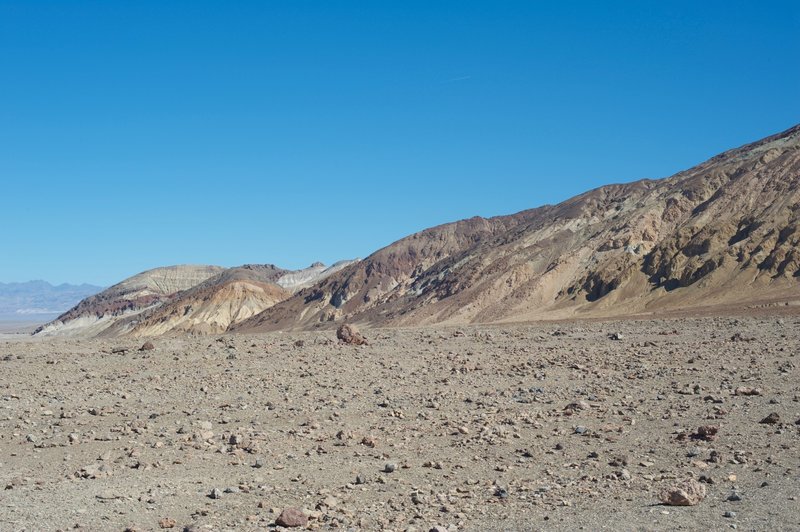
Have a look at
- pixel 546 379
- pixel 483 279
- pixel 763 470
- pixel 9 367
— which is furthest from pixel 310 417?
pixel 483 279

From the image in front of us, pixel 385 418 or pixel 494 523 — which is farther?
pixel 385 418

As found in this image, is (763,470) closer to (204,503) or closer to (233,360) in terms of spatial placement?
(204,503)

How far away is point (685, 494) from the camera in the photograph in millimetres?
8523

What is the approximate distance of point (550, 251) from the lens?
89.9 metres

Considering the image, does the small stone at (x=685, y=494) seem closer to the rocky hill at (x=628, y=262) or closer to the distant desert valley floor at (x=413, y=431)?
the distant desert valley floor at (x=413, y=431)

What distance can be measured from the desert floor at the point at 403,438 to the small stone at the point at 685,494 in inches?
7.1

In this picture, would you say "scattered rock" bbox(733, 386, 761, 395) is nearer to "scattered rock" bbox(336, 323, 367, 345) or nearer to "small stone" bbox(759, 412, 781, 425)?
"small stone" bbox(759, 412, 781, 425)

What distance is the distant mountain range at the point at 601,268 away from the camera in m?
63.6

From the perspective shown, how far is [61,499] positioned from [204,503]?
67.9 inches

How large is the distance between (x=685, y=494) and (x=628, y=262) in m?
69.3

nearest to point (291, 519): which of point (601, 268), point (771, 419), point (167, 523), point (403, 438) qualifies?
point (167, 523)

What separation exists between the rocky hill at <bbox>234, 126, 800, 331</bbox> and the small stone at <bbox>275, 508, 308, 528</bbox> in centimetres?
4551

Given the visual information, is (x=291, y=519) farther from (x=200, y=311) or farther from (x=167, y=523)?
(x=200, y=311)

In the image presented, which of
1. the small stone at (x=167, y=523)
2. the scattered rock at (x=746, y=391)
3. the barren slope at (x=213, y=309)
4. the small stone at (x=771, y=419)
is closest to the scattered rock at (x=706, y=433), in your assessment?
the small stone at (x=771, y=419)
